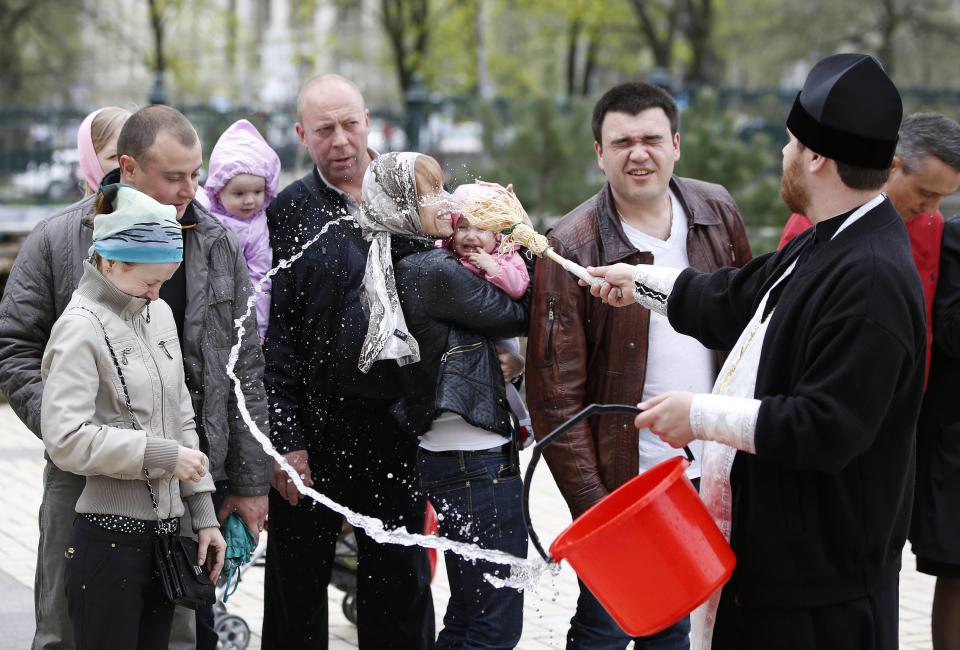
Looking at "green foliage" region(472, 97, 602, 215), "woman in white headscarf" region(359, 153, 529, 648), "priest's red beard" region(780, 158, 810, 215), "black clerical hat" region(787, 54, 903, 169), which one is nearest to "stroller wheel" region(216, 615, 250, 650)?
"woman in white headscarf" region(359, 153, 529, 648)

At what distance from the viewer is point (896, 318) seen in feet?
9.02

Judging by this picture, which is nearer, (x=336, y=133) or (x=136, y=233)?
(x=136, y=233)

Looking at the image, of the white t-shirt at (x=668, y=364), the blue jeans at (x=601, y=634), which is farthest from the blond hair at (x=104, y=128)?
the blue jeans at (x=601, y=634)

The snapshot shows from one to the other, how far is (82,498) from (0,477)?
5009mm

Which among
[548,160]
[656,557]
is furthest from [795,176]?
[548,160]

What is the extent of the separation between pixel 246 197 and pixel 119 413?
4.21ft

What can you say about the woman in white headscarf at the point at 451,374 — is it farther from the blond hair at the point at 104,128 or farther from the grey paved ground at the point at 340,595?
the blond hair at the point at 104,128

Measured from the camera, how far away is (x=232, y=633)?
496 centimetres

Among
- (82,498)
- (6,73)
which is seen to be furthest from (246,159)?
(6,73)

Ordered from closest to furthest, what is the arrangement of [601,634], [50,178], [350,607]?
[601,634], [350,607], [50,178]

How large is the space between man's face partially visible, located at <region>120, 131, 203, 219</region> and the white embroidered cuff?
1810mm

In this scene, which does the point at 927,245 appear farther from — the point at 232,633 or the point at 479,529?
the point at 232,633

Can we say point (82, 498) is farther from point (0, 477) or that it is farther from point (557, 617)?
point (0, 477)

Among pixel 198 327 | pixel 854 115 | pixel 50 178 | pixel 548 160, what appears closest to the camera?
pixel 854 115
